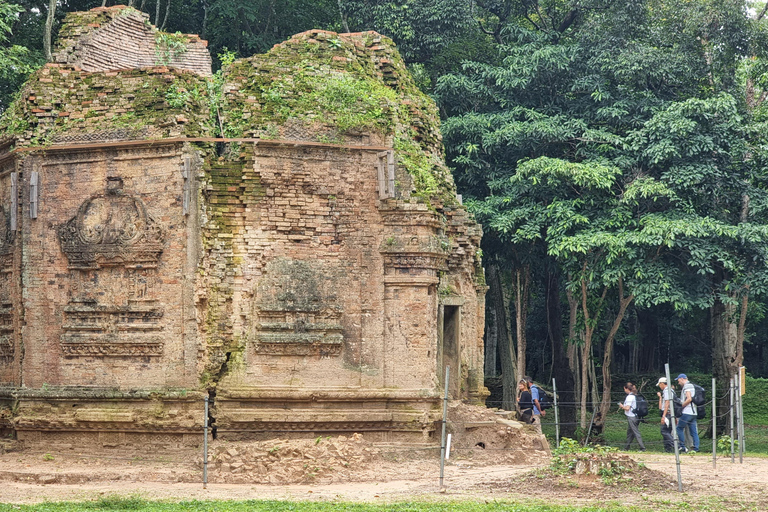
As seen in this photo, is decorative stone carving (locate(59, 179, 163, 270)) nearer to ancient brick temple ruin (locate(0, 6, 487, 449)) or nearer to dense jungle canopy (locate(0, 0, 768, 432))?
ancient brick temple ruin (locate(0, 6, 487, 449))

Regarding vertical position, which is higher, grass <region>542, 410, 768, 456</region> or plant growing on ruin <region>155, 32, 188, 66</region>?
plant growing on ruin <region>155, 32, 188, 66</region>

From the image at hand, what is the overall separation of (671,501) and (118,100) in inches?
385

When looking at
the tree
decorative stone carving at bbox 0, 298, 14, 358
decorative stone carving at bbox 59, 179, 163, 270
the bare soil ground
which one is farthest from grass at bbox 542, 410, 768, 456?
the tree

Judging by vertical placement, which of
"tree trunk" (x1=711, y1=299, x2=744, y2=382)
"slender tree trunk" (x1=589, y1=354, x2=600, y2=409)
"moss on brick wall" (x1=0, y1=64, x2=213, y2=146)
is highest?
"moss on brick wall" (x1=0, y1=64, x2=213, y2=146)

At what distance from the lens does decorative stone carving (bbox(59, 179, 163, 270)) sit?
14.6 meters

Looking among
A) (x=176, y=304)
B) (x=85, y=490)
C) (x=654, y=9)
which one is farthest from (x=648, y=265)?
(x=85, y=490)

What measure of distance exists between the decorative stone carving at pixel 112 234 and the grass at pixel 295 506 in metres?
4.56

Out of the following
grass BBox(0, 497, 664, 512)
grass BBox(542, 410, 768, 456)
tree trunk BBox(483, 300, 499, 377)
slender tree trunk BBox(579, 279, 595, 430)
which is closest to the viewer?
grass BBox(0, 497, 664, 512)

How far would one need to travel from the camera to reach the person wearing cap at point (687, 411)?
55.1 ft

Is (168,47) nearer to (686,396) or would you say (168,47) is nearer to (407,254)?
(407,254)

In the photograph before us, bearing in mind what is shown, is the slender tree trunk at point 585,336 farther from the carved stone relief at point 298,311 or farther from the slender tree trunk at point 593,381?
the carved stone relief at point 298,311

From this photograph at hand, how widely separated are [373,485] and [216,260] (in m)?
4.26

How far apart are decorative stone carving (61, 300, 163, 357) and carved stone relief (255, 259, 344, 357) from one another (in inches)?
62.1

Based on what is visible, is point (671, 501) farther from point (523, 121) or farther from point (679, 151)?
point (523, 121)
